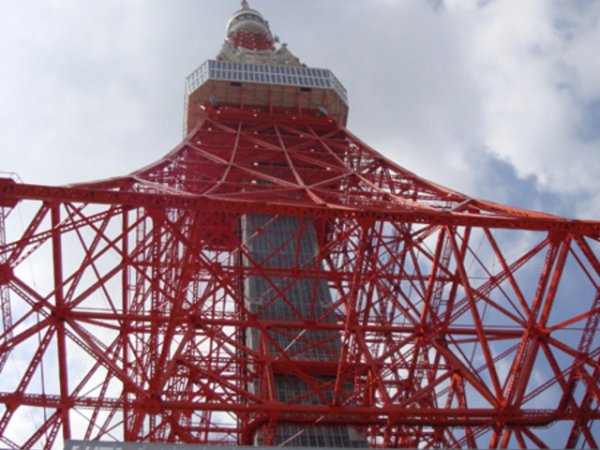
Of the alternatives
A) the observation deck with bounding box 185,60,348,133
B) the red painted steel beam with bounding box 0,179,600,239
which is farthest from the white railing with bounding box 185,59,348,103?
the red painted steel beam with bounding box 0,179,600,239

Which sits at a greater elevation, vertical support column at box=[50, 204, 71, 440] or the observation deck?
the observation deck

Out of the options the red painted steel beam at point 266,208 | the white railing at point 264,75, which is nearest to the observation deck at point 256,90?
the white railing at point 264,75

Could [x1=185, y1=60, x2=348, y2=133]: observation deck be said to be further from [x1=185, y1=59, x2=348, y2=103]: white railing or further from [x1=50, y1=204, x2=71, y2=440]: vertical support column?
[x1=50, y1=204, x2=71, y2=440]: vertical support column

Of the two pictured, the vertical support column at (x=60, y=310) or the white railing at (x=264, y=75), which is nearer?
the vertical support column at (x=60, y=310)

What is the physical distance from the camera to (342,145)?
30734 millimetres

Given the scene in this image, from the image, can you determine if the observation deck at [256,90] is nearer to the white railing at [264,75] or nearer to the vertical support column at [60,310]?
the white railing at [264,75]

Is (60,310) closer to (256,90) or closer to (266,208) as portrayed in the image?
(266,208)

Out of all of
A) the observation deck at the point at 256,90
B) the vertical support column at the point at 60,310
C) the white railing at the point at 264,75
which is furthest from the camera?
the white railing at the point at 264,75

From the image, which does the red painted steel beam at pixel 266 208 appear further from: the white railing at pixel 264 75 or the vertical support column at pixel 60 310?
the white railing at pixel 264 75

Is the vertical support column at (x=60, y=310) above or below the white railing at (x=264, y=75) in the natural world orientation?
below

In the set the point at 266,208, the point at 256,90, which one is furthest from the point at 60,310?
the point at 256,90

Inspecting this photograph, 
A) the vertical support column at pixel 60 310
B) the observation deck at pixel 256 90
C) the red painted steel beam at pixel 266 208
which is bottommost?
the vertical support column at pixel 60 310

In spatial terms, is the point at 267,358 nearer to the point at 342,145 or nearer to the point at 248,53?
the point at 342,145

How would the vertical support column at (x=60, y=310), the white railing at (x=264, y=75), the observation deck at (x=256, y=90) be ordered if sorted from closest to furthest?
the vertical support column at (x=60, y=310) → the observation deck at (x=256, y=90) → the white railing at (x=264, y=75)
